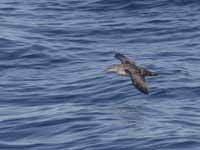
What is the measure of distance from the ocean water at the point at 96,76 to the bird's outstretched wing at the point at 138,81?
2.22 ft

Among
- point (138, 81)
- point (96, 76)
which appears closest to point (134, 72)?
point (138, 81)

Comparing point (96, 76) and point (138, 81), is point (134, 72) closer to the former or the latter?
point (138, 81)

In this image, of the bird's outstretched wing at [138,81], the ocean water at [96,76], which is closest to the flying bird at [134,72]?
the bird's outstretched wing at [138,81]

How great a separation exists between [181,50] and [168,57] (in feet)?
2.40

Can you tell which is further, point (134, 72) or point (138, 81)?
point (134, 72)

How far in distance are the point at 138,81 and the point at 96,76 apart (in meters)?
3.77

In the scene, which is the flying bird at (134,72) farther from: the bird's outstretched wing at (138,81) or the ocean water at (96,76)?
the ocean water at (96,76)

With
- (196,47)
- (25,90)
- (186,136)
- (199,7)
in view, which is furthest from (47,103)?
(199,7)

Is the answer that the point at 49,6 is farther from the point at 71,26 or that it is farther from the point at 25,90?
the point at 25,90

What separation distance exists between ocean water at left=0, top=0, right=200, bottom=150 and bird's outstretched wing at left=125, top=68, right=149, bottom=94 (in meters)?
0.68

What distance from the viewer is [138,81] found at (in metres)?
20.0

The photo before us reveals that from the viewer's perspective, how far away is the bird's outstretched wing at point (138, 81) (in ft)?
64.4

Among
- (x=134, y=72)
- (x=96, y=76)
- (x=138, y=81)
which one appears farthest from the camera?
(x=96, y=76)

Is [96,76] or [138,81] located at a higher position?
[138,81]
